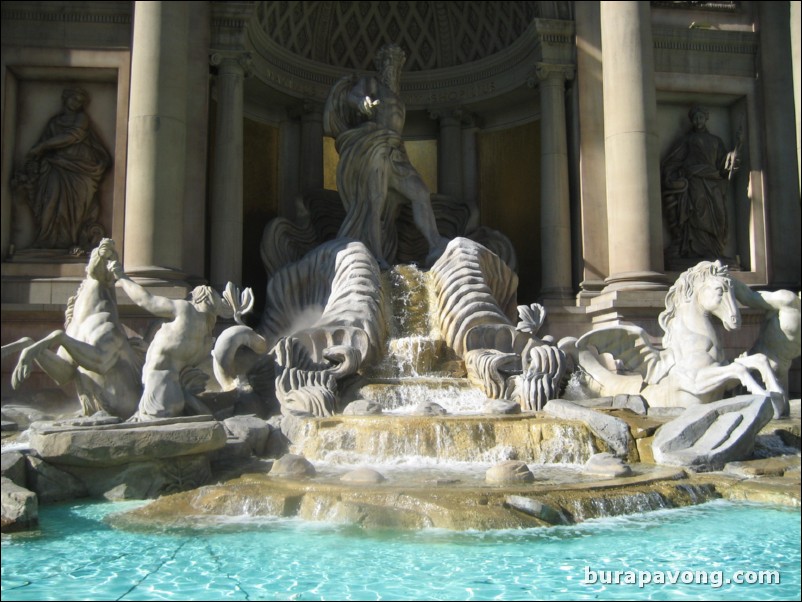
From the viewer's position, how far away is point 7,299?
42.2 feet

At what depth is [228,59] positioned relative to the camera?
14625 millimetres

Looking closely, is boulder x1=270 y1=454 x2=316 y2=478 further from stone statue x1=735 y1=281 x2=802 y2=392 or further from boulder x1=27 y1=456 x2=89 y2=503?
stone statue x1=735 y1=281 x2=802 y2=392

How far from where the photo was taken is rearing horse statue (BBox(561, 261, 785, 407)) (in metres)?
9.63

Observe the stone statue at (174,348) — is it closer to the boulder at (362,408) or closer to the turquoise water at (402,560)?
the boulder at (362,408)

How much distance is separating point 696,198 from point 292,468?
10334 mm

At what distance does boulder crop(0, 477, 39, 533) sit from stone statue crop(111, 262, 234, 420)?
232 centimetres

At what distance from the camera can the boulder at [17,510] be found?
608 cm

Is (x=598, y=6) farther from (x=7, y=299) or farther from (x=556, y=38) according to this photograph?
(x=7, y=299)

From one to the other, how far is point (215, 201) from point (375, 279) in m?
3.71

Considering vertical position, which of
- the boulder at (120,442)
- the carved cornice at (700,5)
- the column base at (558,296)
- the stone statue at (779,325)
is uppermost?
the carved cornice at (700,5)

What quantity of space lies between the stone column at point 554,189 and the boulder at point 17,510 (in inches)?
402

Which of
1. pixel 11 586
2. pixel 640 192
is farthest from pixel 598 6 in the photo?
pixel 11 586

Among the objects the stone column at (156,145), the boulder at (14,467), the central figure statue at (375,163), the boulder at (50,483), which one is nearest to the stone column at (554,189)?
the central figure statue at (375,163)

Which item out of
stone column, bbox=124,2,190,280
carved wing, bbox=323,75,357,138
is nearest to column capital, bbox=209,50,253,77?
stone column, bbox=124,2,190,280
